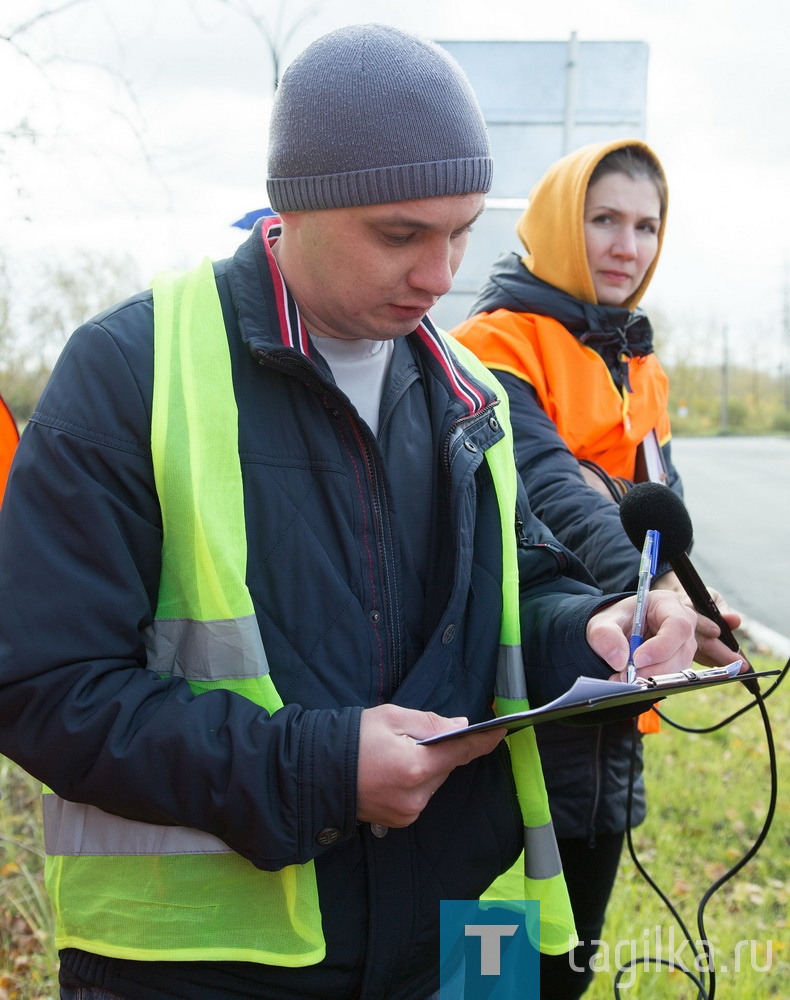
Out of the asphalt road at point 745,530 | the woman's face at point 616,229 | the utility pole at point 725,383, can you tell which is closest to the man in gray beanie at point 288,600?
the woman's face at point 616,229

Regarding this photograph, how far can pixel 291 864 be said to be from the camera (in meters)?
1.50

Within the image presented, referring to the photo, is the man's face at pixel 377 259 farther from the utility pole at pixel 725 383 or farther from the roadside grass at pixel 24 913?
the utility pole at pixel 725 383

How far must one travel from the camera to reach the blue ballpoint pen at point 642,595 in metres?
1.71

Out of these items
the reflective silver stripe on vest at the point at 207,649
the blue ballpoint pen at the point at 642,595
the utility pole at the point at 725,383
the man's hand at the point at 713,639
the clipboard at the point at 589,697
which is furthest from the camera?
the utility pole at the point at 725,383

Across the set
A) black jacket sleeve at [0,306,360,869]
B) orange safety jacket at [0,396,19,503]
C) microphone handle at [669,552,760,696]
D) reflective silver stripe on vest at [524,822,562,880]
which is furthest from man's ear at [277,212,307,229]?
reflective silver stripe on vest at [524,822,562,880]

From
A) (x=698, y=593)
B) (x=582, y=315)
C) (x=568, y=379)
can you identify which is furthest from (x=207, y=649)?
(x=582, y=315)

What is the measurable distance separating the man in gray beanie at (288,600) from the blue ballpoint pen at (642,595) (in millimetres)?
25

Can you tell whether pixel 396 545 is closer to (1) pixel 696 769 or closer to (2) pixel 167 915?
(2) pixel 167 915

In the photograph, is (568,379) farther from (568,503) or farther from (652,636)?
(652,636)

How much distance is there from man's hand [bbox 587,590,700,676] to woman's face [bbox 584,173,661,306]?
51.2 inches

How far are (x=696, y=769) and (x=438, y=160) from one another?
4.46 metres

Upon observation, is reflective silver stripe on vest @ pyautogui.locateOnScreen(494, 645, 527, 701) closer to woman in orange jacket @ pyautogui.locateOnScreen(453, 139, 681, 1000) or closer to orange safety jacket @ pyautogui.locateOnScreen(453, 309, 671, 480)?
woman in orange jacket @ pyautogui.locateOnScreen(453, 139, 681, 1000)

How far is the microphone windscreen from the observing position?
73.6 inches

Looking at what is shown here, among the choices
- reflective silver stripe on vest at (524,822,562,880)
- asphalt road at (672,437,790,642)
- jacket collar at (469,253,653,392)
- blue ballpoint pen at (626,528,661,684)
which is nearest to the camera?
blue ballpoint pen at (626,528,661,684)
